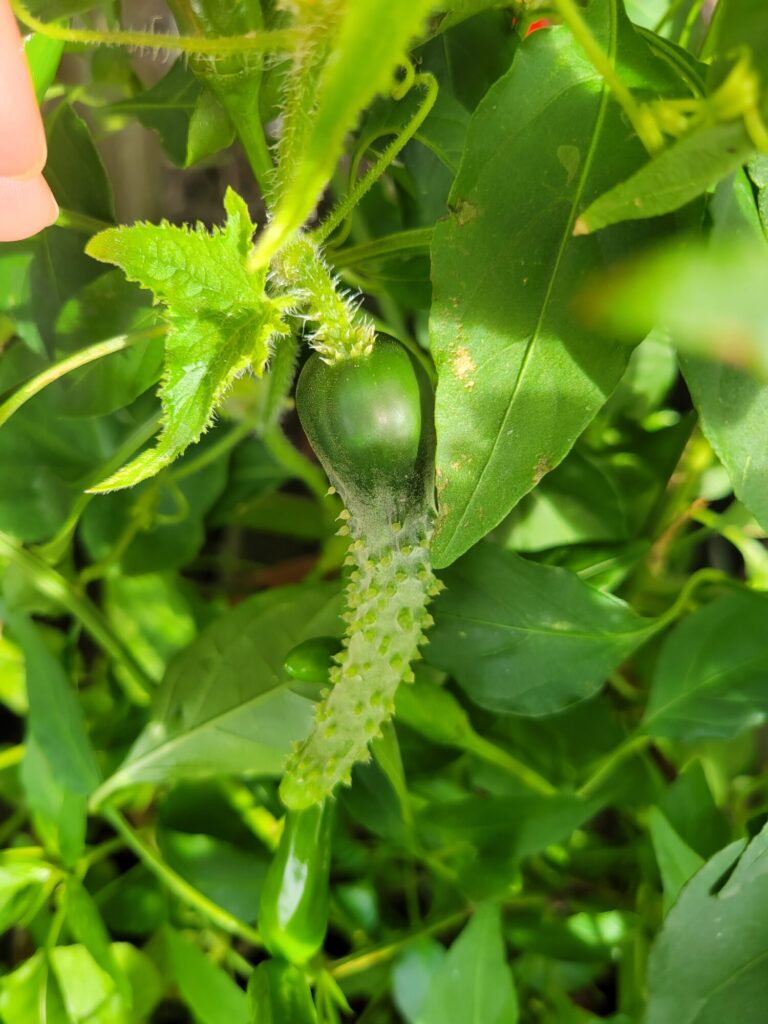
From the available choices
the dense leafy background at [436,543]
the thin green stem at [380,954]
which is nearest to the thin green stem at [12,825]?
the dense leafy background at [436,543]

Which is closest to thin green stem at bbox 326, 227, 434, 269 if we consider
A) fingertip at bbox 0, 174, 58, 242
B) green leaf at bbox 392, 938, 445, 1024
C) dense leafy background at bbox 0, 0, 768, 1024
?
dense leafy background at bbox 0, 0, 768, 1024

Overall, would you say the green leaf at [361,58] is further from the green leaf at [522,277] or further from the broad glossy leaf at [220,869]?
the broad glossy leaf at [220,869]

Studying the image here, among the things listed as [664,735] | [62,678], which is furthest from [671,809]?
[62,678]

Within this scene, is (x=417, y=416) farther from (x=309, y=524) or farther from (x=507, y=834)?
(x=309, y=524)

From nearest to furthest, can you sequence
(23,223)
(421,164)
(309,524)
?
(23,223), (421,164), (309,524)

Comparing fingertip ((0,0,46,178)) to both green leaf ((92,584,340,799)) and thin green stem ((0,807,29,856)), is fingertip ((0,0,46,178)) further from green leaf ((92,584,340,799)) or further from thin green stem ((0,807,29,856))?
thin green stem ((0,807,29,856))
